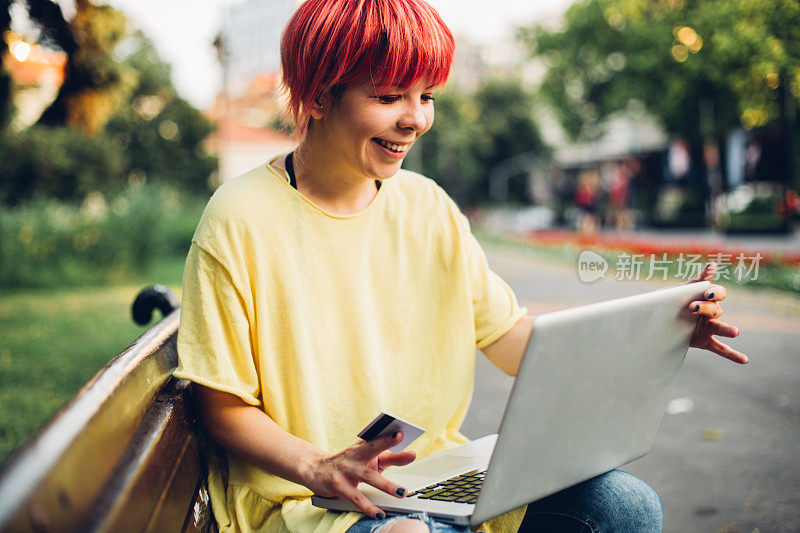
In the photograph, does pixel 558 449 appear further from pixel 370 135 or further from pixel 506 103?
pixel 506 103

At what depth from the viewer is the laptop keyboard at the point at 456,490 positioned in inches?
46.5

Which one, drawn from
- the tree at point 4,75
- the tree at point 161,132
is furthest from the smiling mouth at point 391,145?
the tree at point 161,132

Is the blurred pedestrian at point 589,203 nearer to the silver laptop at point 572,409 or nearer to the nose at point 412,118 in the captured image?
the nose at point 412,118

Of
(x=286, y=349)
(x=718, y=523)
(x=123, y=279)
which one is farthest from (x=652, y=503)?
(x=123, y=279)

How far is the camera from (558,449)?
108cm

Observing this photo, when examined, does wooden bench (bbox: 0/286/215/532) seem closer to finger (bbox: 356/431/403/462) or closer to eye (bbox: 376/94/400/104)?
finger (bbox: 356/431/403/462)

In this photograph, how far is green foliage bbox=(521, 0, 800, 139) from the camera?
356cm

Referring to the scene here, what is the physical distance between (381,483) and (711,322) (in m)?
0.70

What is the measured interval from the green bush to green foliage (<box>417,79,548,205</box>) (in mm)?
26732

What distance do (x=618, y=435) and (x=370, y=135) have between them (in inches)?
29.8

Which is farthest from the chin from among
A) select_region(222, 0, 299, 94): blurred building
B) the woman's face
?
select_region(222, 0, 299, 94): blurred building

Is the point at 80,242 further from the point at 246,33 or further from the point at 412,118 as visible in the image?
the point at 412,118

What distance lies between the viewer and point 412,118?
4.62 ft

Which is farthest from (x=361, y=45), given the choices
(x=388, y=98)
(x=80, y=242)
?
(x=80, y=242)
